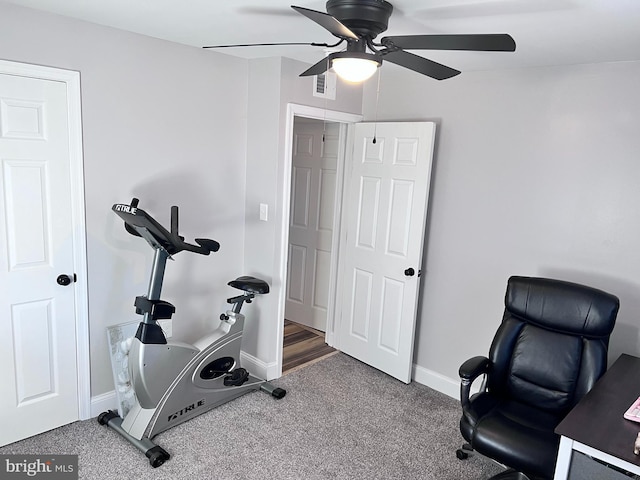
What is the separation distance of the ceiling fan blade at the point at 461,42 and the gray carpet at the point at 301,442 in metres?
2.10

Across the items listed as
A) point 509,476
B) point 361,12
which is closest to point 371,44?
point 361,12

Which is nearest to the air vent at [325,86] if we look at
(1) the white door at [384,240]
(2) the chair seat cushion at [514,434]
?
(1) the white door at [384,240]

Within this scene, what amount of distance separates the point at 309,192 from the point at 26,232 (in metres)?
2.43

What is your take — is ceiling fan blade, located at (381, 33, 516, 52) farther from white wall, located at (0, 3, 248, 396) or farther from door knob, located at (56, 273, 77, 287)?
door knob, located at (56, 273, 77, 287)

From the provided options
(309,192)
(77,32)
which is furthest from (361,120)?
(77,32)

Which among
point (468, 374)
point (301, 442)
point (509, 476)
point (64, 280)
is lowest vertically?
point (301, 442)

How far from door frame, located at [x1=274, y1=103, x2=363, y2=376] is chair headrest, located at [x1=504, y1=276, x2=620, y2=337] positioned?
5.05ft

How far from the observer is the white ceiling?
5.95ft

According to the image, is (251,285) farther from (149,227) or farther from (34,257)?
(34,257)

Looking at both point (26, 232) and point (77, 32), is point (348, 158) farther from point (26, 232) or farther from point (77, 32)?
point (26, 232)

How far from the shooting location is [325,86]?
3.42m

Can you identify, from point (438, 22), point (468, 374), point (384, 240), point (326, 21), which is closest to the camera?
point (326, 21)

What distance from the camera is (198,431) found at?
2791 mm

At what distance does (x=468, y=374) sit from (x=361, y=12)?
1717 millimetres
